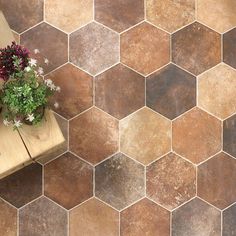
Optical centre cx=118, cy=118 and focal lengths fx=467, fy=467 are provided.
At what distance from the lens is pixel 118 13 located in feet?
7.28

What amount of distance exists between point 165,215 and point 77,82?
0.73 meters

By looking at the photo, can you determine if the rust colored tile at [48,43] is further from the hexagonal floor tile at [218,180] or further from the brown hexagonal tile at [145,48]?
the hexagonal floor tile at [218,180]

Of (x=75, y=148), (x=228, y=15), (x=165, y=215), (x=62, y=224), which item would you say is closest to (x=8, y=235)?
(x=62, y=224)

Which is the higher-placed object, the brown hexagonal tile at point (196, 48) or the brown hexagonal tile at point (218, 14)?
the brown hexagonal tile at point (218, 14)

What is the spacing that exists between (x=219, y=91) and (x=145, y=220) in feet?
2.27

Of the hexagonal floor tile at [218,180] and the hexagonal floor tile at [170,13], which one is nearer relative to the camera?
the hexagonal floor tile at [218,180]

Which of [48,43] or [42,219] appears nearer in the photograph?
[42,219]

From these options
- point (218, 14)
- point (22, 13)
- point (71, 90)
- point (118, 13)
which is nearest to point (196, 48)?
point (218, 14)

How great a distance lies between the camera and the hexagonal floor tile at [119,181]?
210cm

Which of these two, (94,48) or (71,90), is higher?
(94,48)

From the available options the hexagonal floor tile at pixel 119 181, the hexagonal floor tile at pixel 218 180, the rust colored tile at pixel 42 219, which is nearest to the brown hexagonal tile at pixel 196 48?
the hexagonal floor tile at pixel 218 180

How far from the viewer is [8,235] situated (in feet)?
6.77

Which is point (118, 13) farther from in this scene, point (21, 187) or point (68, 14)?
point (21, 187)

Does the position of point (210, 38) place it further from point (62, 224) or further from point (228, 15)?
point (62, 224)
